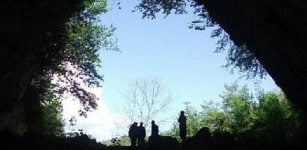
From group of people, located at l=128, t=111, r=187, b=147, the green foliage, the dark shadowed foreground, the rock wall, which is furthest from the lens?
the green foliage

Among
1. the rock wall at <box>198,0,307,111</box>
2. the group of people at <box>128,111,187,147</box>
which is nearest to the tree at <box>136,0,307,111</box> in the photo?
the rock wall at <box>198,0,307,111</box>

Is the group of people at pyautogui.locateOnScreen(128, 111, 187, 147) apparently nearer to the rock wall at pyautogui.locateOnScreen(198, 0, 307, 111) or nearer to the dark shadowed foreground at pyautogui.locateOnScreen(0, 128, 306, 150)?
the dark shadowed foreground at pyautogui.locateOnScreen(0, 128, 306, 150)

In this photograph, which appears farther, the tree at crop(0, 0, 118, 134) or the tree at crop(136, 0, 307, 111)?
the tree at crop(0, 0, 118, 134)

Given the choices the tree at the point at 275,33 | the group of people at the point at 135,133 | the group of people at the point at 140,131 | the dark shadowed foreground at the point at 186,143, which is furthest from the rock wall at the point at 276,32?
the group of people at the point at 135,133

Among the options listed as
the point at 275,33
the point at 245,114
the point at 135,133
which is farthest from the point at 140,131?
the point at 245,114

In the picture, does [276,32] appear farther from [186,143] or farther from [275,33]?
[186,143]

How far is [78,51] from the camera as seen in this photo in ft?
110

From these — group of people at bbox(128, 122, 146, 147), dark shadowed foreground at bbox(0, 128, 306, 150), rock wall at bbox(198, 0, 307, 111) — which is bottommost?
dark shadowed foreground at bbox(0, 128, 306, 150)

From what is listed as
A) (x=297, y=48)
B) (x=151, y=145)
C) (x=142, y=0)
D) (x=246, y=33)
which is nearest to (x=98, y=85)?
(x=142, y=0)

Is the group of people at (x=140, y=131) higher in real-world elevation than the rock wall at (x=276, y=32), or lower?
lower

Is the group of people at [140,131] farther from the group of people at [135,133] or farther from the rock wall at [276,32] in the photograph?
the rock wall at [276,32]

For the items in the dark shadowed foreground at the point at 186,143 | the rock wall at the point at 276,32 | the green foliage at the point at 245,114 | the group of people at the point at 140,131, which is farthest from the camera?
the green foliage at the point at 245,114

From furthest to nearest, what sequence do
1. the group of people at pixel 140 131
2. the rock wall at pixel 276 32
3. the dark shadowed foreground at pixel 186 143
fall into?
the group of people at pixel 140 131
the dark shadowed foreground at pixel 186 143
the rock wall at pixel 276 32

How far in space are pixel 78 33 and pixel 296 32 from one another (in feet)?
79.3
